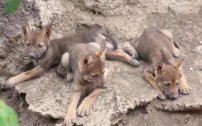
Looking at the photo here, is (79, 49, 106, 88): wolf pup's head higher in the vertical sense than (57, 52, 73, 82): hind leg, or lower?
higher

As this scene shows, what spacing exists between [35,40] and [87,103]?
1.28 metres

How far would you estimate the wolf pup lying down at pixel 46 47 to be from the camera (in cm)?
527

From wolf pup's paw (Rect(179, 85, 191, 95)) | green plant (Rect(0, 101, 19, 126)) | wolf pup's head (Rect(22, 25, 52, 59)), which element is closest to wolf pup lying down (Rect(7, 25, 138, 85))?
wolf pup's head (Rect(22, 25, 52, 59))

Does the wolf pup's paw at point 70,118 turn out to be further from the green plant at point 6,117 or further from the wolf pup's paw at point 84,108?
the green plant at point 6,117

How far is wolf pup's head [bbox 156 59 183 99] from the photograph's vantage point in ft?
16.0

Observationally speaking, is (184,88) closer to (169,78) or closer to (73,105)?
(169,78)

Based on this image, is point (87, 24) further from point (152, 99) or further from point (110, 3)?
point (152, 99)

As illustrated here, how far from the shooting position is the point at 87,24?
635 cm

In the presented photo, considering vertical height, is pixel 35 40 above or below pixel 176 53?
above

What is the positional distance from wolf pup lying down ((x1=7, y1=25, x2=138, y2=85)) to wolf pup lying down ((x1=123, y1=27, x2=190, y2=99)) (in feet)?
0.82

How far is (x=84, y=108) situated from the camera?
445 centimetres

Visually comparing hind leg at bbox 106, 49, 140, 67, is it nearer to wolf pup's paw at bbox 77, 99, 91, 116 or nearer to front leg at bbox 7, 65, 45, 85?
front leg at bbox 7, 65, 45, 85

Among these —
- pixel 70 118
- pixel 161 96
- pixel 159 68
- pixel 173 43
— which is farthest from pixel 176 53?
pixel 70 118

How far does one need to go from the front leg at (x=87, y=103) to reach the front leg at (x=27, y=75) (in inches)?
37.3
